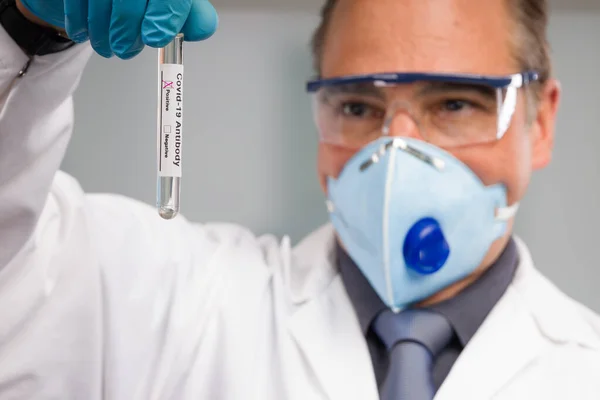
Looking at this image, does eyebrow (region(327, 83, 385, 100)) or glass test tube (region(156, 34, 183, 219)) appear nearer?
glass test tube (region(156, 34, 183, 219))

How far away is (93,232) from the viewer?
0.93 m

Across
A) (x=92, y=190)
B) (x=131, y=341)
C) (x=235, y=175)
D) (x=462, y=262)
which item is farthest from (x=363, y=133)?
(x=92, y=190)

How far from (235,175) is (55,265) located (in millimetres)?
547

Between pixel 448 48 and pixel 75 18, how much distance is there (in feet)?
1.92

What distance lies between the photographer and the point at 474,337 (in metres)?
0.97

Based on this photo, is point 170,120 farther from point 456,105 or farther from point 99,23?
point 456,105

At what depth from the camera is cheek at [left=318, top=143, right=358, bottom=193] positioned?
40.1 inches

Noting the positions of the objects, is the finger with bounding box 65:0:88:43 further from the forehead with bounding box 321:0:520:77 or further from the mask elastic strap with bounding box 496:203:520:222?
the mask elastic strap with bounding box 496:203:520:222

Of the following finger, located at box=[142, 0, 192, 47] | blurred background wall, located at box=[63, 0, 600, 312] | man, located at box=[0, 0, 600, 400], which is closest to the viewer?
finger, located at box=[142, 0, 192, 47]

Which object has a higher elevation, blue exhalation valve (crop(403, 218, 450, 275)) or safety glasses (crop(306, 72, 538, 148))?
safety glasses (crop(306, 72, 538, 148))

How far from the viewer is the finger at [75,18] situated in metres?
0.62

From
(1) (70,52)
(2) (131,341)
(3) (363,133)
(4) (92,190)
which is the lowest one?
(2) (131,341)

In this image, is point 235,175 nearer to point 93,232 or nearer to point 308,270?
point 308,270

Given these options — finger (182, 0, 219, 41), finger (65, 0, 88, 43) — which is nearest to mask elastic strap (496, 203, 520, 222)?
finger (182, 0, 219, 41)
